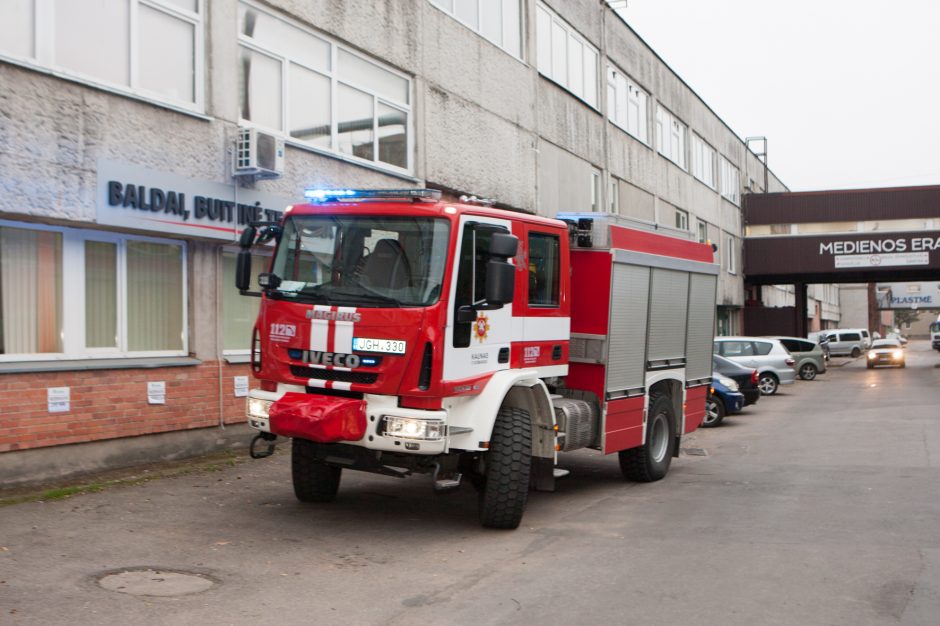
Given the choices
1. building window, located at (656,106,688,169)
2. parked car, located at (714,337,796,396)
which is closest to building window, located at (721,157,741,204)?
building window, located at (656,106,688,169)

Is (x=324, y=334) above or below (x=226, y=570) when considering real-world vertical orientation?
above

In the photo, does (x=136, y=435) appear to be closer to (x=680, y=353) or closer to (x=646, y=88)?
(x=680, y=353)

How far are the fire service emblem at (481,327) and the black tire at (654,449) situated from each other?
336 centimetres

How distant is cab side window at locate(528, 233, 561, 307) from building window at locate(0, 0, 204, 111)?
5.16 m

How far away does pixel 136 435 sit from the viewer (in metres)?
10.5

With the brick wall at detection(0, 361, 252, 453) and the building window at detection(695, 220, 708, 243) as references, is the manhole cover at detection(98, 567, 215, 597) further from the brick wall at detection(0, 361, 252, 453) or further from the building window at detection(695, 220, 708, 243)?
the building window at detection(695, 220, 708, 243)

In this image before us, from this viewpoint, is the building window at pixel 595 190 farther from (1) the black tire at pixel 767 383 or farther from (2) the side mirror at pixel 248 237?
(2) the side mirror at pixel 248 237

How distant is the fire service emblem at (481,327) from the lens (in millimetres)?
7566

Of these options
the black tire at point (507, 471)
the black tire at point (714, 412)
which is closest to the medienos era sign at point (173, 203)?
the black tire at point (507, 471)

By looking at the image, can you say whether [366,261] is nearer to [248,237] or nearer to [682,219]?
[248,237]

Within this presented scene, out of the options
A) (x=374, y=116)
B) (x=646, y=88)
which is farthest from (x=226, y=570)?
(x=646, y=88)

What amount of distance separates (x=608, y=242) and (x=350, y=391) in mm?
3359

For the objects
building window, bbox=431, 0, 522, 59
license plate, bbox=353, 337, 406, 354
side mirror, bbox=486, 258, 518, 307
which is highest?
building window, bbox=431, 0, 522, 59

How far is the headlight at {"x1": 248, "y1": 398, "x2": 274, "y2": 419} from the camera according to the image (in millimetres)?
7684
